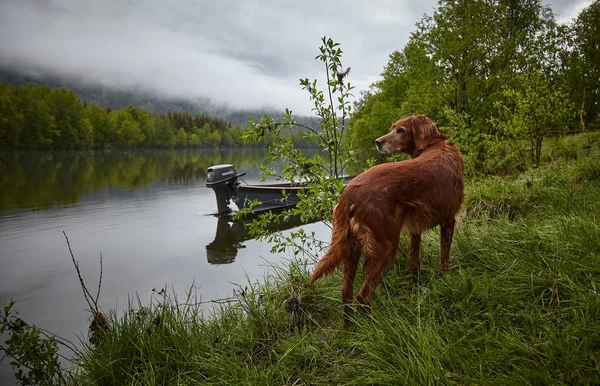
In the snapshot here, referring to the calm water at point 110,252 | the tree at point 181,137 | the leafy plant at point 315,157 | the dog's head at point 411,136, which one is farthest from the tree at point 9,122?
the dog's head at point 411,136

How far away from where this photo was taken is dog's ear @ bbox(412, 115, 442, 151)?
2.93 m

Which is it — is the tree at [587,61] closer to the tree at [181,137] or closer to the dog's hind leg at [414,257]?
the dog's hind leg at [414,257]

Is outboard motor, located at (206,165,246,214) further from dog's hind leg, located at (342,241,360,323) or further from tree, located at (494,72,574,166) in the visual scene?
dog's hind leg, located at (342,241,360,323)

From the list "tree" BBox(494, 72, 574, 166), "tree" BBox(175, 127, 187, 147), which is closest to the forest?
"tree" BBox(494, 72, 574, 166)

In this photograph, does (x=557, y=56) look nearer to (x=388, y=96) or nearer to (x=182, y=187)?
(x=388, y=96)

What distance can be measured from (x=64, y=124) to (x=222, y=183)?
2823 inches

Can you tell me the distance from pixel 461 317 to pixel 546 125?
8.26 meters

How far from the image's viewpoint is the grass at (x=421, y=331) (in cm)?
179

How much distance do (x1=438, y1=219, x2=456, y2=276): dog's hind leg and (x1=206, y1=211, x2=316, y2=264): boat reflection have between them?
16.3 ft

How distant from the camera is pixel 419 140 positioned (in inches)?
116

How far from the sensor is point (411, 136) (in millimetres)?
3025

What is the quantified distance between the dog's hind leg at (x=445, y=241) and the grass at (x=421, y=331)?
118 millimetres

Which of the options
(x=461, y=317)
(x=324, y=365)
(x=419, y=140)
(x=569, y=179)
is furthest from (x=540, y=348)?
(x=569, y=179)

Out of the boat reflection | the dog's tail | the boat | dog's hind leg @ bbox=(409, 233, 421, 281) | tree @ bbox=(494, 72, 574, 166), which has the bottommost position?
the boat reflection
